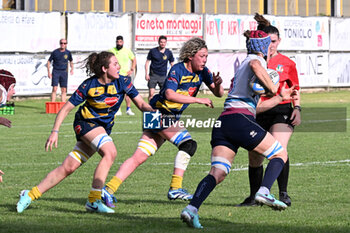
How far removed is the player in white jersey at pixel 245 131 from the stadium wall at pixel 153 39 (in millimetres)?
21001

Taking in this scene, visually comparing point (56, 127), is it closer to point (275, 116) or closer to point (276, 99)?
point (276, 99)

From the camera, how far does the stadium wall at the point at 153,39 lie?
1119 inches

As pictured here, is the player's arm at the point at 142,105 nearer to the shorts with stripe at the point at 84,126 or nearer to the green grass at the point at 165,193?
the shorts with stripe at the point at 84,126

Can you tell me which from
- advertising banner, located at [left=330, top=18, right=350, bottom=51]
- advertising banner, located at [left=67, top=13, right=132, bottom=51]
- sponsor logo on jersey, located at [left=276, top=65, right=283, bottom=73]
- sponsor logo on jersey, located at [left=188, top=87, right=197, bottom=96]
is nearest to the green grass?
sponsor logo on jersey, located at [left=188, top=87, right=197, bottom=96]

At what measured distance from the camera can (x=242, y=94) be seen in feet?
25.0

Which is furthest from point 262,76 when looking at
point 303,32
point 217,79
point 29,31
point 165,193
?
point 303,32

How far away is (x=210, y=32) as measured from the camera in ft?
110

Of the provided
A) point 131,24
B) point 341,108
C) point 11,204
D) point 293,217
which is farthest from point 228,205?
point 131,24

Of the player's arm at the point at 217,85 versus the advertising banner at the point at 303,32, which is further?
the advertising banner at the point at 303,32

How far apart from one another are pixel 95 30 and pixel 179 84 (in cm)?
2144

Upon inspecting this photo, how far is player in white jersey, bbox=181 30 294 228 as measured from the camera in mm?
7359

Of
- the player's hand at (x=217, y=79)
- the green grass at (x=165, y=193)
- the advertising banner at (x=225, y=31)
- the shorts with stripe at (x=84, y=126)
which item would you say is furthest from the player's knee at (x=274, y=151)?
the advertising banner at (x=225, y=31)

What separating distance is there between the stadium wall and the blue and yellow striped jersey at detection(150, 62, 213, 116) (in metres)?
18.9

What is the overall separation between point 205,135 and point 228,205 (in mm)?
9384
